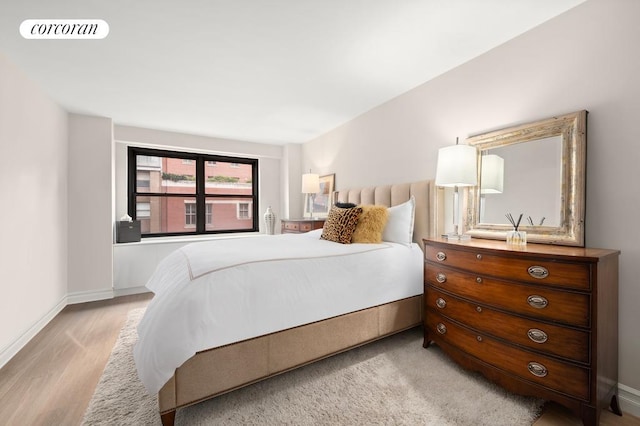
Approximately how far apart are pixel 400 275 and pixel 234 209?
12.0 ft

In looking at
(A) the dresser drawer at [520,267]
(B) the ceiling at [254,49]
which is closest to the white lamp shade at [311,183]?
(B) the ceiling at [254,49]

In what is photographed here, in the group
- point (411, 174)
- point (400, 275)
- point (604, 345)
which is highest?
point (411, 174)

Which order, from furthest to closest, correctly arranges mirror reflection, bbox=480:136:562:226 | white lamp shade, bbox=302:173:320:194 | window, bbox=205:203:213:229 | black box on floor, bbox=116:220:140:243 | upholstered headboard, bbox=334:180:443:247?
1. window, bbox=205:203:213:229
2. white lamp shade, bbox=302:173:320:194
3. black box on floor, bbox=116:220:140:243
4. upholstered headboard, bbox=334:180:443:247
5. mirror reflection, bbox=480:136:562:226

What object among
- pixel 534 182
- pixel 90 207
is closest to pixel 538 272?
pixel 534 182

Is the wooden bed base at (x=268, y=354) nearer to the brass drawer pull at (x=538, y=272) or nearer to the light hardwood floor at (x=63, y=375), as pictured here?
the light hardwood floor at (x=63, y=375)

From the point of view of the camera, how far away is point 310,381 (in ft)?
5.68

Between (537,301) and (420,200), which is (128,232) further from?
(537,301)

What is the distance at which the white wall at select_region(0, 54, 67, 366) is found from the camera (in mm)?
2102

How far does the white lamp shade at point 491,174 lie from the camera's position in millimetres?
2104

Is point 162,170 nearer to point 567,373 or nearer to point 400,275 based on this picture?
point 400,275

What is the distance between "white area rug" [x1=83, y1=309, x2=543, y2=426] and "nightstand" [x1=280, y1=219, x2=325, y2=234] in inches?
81.6

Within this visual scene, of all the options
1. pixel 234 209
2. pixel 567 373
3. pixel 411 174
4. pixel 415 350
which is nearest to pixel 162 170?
pixel 234 209

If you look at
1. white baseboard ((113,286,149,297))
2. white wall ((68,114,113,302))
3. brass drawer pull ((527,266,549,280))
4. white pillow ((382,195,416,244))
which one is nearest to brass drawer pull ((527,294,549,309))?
brass drawer pull ((527,266,549,280))

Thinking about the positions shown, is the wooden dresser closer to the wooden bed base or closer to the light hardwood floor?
the light hardwood floor
